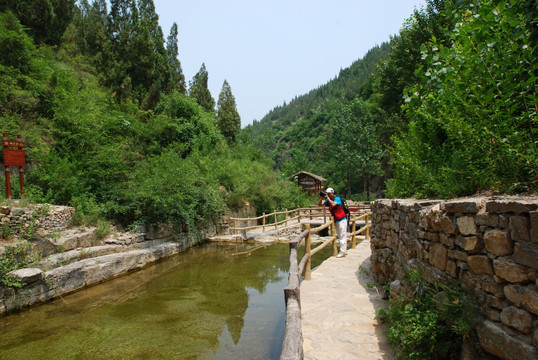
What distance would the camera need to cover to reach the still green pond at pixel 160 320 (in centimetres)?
483

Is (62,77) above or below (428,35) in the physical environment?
below

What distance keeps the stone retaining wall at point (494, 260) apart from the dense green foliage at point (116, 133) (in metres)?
9.74

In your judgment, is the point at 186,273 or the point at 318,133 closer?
the point at 186,273

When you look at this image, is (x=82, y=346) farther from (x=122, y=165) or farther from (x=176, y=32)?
(x=176, y=32)

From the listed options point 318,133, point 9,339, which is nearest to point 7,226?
point 9,339

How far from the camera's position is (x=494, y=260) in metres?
2.10

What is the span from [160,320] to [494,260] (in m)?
5.69

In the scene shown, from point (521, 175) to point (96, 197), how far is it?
1169cm

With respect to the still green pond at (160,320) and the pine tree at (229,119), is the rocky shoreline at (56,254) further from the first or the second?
the pine tree at (229,119)

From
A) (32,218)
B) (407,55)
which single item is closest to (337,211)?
(32,218)

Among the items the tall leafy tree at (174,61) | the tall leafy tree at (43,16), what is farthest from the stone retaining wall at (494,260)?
the tall leafy tree at (174,61)

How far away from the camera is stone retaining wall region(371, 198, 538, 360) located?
1844mm

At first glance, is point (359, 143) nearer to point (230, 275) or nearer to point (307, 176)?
point (307, 176)

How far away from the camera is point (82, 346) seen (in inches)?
195
